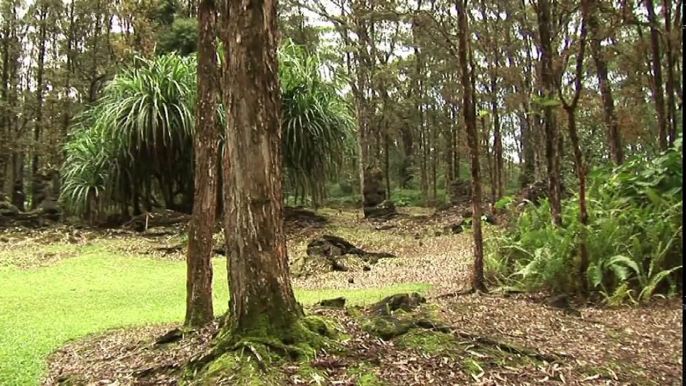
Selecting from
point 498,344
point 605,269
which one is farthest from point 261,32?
point 605,269

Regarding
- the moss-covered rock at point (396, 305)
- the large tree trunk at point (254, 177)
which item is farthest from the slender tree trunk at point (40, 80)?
the large tree trunk at point (254, 177)

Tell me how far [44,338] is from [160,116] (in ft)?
28.2

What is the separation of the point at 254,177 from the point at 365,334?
119 cm

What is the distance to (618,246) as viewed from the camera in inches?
231

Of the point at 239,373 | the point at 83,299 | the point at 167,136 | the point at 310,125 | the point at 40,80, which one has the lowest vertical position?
the point at 83,299

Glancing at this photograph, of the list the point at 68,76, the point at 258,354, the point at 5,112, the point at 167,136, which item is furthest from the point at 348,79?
the point at 258,354

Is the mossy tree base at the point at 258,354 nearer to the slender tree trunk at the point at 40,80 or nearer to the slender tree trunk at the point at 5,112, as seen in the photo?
the slender tree trunk at the point at 5,112

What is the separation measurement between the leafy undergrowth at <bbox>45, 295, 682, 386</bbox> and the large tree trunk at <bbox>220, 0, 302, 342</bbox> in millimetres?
394

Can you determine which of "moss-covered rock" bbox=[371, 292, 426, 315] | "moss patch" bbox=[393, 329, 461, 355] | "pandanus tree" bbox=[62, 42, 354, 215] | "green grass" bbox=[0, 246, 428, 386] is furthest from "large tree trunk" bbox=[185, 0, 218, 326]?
"pandanus tree" bbox=[62, 42, 354, 215]

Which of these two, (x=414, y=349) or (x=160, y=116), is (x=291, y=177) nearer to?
(x=160, y=116)

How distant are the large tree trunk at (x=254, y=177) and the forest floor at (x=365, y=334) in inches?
17.2

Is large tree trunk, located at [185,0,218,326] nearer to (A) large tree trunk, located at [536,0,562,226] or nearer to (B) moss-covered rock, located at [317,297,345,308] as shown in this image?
(B) moss-covered rock, located at [317,297,345,308]

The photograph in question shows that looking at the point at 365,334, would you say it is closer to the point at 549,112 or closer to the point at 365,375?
the point at 365,375

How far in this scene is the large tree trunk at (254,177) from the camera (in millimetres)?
3311
